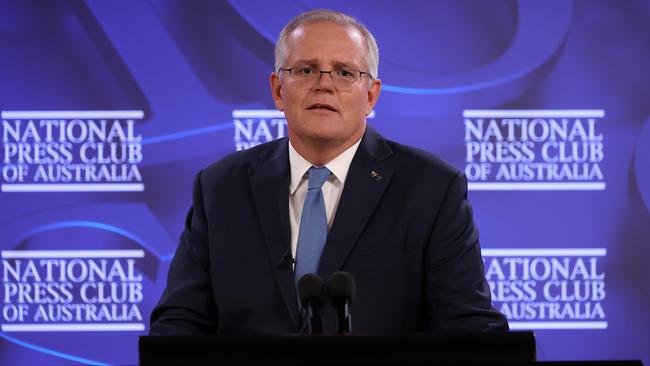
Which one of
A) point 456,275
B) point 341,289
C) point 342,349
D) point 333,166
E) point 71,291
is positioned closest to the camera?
point 342,349

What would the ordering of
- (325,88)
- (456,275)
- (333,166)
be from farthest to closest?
(333,166), (325,88), (456,275)

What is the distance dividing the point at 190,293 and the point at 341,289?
0.78 m

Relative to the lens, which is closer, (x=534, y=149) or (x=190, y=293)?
(x=190, y=293)

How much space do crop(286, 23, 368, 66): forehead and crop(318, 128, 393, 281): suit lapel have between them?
27 centimetres

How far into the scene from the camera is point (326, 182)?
295 cm

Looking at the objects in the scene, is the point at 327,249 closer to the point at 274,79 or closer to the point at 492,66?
the point at 274,79

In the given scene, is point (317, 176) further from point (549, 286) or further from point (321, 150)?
point (549, 286)

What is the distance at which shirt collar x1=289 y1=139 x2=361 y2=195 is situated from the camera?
9.68ft

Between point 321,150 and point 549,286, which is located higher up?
point 321,150

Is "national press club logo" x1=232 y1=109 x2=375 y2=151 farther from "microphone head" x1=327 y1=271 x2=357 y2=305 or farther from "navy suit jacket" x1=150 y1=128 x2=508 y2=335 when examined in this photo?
"microphone head" x1=327 y1=271 x2=357 y2=305

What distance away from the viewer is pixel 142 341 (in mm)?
1965

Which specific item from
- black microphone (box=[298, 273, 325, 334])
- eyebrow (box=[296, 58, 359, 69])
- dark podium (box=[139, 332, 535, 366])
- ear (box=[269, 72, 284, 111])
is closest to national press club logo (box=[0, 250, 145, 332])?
ear (box=[269, 72, 284, 111])

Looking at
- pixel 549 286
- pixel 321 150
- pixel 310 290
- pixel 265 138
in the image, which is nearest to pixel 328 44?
pixel 321 150

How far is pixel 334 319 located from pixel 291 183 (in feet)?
1.52
